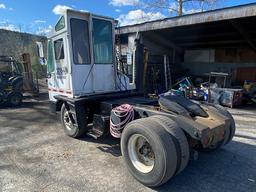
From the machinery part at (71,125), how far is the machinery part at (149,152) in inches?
65.0

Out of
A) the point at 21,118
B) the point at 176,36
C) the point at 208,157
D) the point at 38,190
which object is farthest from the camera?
the point at 176,36

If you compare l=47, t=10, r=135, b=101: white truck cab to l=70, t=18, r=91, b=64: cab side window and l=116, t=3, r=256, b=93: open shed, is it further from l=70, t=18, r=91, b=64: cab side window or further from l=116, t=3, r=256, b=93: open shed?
l=116, t=3, r=256, b=93: open shed

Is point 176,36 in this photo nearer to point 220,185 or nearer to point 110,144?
point 110,144

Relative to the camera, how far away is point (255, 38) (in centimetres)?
1041

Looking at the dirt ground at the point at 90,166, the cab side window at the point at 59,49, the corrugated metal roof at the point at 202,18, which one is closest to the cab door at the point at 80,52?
the cab side window at the point at 59,49

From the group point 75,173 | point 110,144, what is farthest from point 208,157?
point 75,173

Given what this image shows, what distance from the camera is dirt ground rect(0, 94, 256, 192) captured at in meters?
3.12

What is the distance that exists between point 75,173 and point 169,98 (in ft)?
6.36

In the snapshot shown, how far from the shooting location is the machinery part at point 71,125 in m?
4.80

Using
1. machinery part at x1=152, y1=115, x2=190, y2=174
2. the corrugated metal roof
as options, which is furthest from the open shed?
machinery part at x1=152, y1=115, x2=190, y2=174

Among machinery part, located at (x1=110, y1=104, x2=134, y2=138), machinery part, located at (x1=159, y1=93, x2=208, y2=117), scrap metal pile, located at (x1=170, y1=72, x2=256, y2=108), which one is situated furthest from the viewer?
scrap metal pile, located at (x1=170, y1=72, x2=256, y2=108)

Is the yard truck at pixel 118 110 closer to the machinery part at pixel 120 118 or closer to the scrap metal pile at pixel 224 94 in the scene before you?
the machinery part at pixel 120 118

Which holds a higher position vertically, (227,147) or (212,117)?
(212,117)

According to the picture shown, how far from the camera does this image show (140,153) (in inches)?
133
